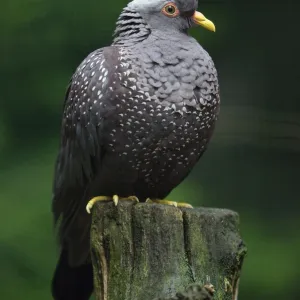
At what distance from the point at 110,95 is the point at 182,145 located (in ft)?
0.98

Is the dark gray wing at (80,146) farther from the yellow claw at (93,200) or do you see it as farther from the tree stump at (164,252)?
the tree stump at (164,252)

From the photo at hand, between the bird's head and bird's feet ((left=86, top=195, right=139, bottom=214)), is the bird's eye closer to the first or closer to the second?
the bird's head

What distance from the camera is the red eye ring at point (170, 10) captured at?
3.49 metres

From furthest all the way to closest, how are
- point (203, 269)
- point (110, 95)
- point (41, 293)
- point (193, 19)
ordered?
point (41, 293), point (193, 19), point (110, 95), point (203, 269)

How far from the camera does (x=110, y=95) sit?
11.0 feet

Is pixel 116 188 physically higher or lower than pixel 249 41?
lower

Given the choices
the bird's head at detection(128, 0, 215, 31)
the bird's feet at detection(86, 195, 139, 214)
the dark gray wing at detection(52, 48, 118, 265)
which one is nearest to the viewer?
the bird's feet at detection(86, 195, 139, 214)

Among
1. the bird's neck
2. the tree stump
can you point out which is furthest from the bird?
the tree stump

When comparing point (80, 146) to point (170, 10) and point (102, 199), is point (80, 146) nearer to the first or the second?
point (102, 199)

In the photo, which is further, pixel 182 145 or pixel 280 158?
pixel 280 158

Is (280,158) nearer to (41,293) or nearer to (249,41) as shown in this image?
(249,41)


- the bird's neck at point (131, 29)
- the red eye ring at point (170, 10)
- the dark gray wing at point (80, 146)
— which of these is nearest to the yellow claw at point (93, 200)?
the dark gray wing at point (80, 146)

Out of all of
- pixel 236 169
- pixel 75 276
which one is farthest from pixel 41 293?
pixel 75 276

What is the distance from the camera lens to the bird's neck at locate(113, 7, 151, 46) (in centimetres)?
345
